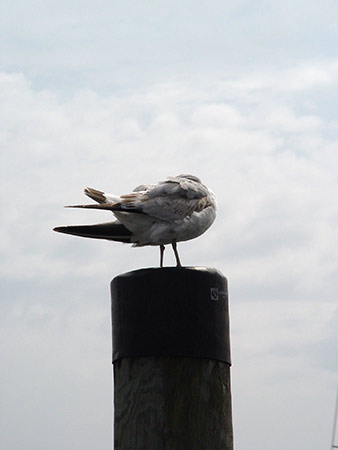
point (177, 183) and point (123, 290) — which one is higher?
point (177, 183)

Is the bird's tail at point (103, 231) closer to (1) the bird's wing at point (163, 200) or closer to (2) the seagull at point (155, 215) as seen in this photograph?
(2) the seagull at point (155, 215)

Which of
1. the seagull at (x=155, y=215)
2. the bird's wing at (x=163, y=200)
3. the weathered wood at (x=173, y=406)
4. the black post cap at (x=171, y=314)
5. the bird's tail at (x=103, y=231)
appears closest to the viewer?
the weathered wood at (x=173, y=406)

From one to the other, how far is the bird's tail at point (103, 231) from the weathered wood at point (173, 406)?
7.66 feet

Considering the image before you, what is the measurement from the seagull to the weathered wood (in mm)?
2411

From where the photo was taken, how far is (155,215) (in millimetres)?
6949

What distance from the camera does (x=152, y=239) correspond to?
6.76 metres

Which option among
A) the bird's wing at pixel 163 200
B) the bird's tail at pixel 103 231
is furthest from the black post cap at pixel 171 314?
→ the bird's wing at pixel 163 200

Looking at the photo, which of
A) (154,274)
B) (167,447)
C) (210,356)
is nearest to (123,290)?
(154,274)

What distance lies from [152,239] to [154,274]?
2454 millimetres

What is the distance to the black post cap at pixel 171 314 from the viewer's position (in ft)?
13.8

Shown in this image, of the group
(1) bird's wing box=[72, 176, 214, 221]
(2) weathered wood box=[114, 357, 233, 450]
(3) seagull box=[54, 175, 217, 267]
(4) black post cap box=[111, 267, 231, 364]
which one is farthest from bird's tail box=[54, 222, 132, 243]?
(2) weathered wood box=[114, 357, 233, 450]

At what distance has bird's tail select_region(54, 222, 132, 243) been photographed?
21.2 ft

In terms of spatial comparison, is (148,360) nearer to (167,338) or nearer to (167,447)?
(167,338)

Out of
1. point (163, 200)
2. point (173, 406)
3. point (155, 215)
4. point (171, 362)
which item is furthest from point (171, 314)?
point (163, 200)
